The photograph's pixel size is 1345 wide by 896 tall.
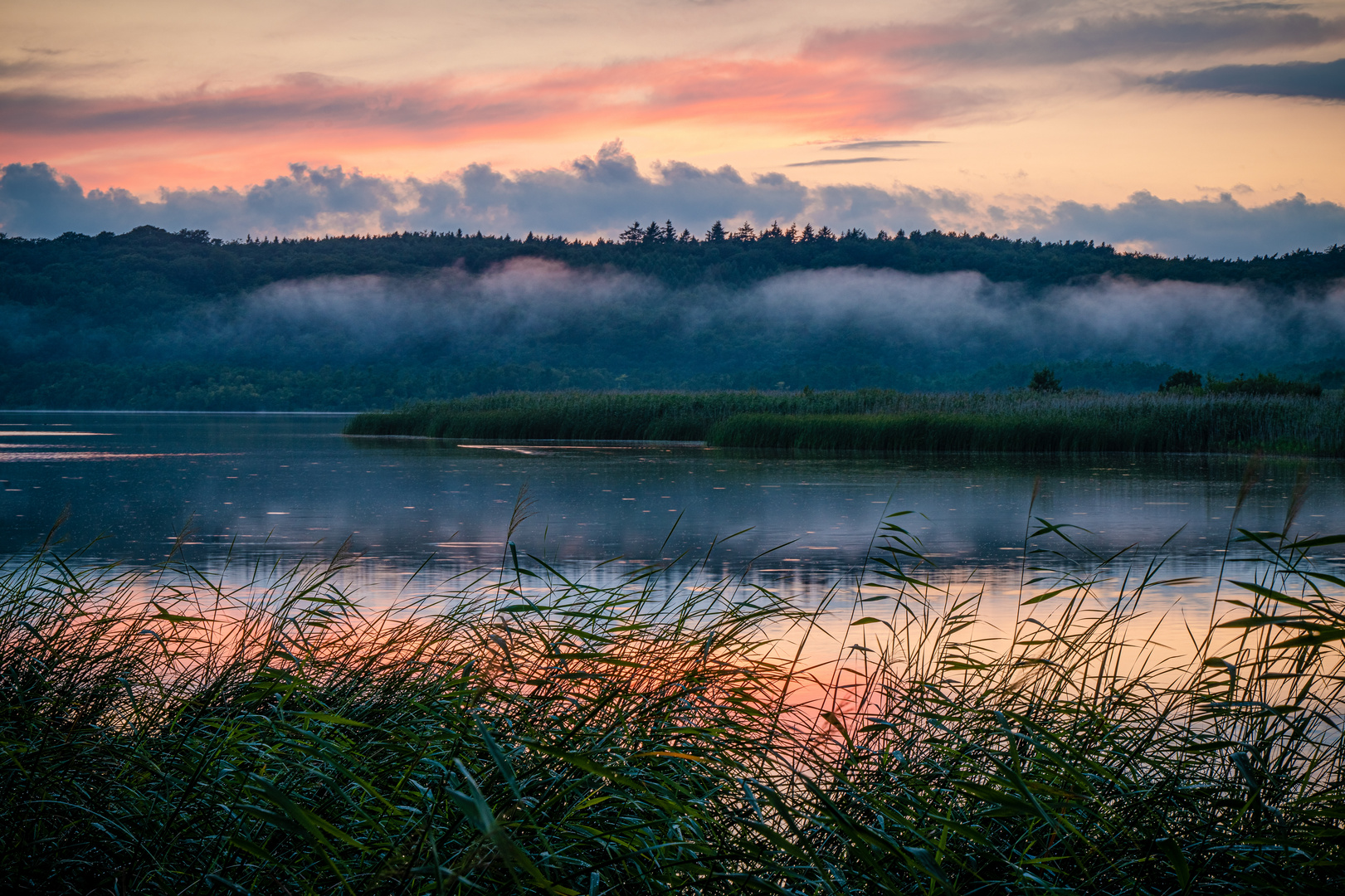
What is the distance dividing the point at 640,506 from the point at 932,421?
15.0 metres

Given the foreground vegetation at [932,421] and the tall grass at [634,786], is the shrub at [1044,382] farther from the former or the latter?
the tall grass at [634,786]

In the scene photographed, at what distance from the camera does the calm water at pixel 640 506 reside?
991 centimetres

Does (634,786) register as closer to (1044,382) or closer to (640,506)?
(640,506)

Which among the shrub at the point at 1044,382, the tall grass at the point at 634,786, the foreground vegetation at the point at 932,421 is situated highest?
the tall grass at the point at 634,786

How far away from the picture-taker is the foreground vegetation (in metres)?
25.8

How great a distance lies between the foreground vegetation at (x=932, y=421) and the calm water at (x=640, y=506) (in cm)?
225

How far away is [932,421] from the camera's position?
27.8 m

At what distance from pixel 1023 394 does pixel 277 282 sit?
11243 cm

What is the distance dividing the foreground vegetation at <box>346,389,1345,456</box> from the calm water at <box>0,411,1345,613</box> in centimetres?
225

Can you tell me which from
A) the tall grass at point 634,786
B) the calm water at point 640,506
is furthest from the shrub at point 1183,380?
the tall grass at point 634,786

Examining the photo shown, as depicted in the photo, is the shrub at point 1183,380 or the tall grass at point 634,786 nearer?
the tall grass at point 634,786

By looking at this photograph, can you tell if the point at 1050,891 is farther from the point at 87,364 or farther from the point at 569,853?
the point at 87,364

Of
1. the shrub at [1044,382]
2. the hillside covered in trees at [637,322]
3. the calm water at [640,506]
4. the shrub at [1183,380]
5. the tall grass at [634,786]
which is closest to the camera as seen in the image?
the tall grass at [634,786]

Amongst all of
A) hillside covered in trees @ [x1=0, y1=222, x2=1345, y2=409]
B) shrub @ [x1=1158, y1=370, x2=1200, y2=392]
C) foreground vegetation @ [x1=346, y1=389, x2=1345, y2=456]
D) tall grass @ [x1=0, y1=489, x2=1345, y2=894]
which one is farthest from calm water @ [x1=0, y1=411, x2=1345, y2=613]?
hillside covered in trees @ [x1=0, y1=222, x2=1345, y2=409]
